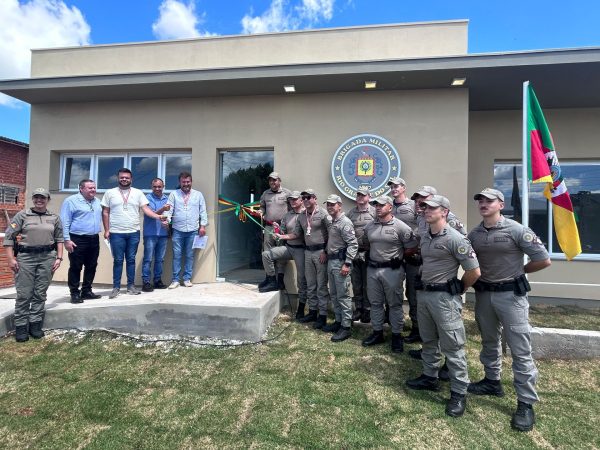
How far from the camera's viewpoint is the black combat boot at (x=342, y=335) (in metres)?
4.38

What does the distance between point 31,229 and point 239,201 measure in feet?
10.9

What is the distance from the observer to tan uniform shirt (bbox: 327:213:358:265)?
434cm

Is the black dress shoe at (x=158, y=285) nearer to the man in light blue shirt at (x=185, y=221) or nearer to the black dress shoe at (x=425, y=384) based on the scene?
the man in light blue shirt at (x=185, y=221)

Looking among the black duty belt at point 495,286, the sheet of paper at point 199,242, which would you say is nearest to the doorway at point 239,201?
the sheet of paper at point 199,242

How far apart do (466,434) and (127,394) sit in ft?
9.75

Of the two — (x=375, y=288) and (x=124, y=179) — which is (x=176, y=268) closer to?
(x=124, y=179)

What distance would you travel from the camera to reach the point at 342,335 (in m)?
4.40

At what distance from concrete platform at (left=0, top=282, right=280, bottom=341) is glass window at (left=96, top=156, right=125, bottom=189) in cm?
274

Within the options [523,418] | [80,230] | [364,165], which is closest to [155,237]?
[80,230]

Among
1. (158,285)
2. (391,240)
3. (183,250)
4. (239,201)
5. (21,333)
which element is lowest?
(21,333)

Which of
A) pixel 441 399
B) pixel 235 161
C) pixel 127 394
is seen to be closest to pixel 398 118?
pixel 235 161

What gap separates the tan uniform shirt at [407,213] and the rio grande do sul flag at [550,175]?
1473 millimetres

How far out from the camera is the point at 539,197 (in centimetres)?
691

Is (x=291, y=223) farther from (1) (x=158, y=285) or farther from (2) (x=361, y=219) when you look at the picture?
(1) (x=158, y=285)
